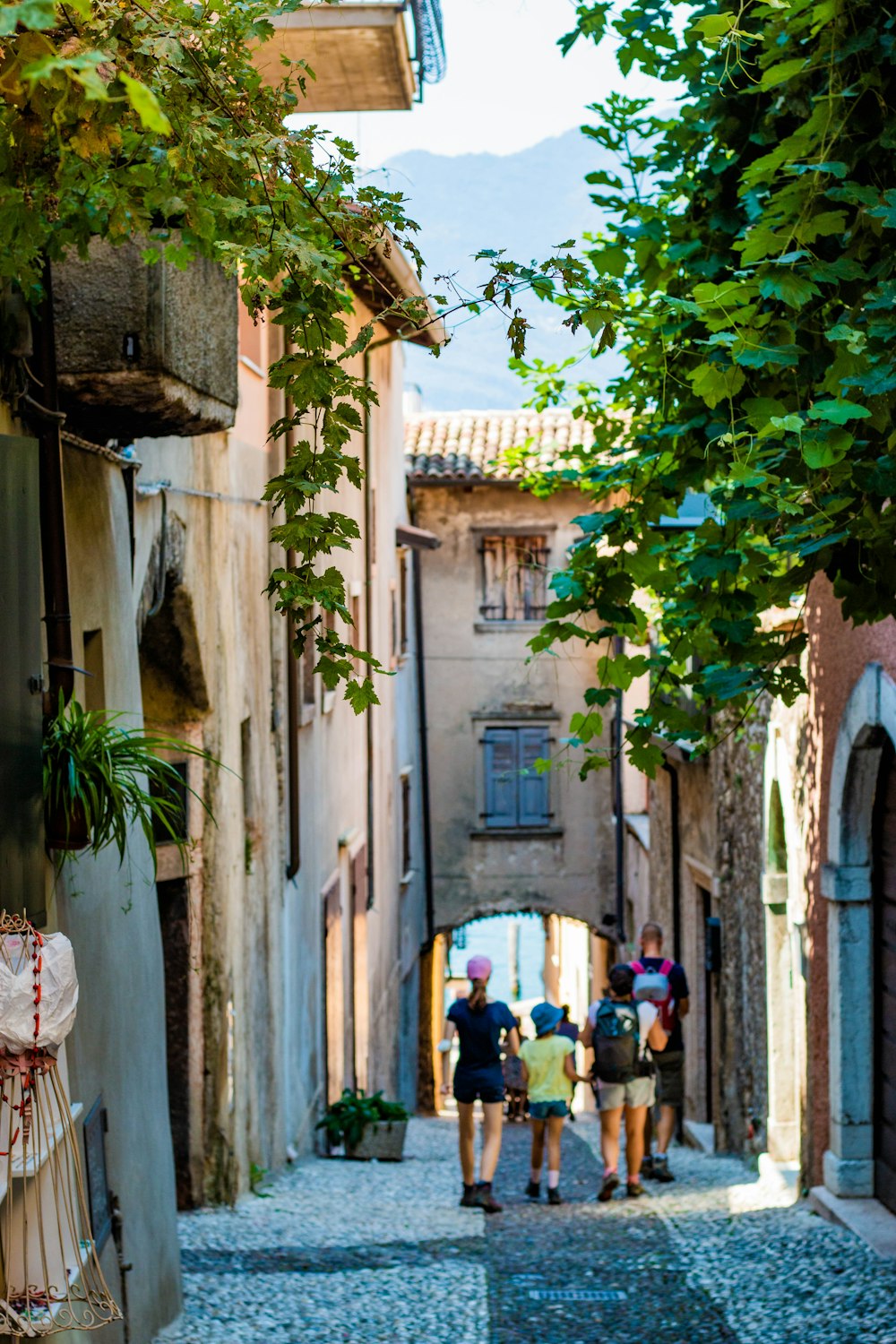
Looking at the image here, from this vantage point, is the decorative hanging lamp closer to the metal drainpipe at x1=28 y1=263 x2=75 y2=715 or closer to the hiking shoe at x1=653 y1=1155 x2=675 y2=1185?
the metal drainpipe at x1=28 y1=263 x2=75 y2=715

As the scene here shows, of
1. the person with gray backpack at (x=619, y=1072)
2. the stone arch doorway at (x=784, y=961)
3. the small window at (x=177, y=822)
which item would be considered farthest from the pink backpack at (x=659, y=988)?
the small window at (x=177, y=822)

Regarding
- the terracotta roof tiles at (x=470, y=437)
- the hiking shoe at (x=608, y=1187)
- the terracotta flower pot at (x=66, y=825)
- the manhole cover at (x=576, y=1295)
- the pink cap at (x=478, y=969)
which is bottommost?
the hiking shoe at (x=608, y=1187)

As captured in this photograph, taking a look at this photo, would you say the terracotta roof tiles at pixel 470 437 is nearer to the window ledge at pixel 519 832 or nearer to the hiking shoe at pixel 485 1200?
the window ledge at pixel 519 832

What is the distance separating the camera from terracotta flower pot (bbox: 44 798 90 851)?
14.5 feet

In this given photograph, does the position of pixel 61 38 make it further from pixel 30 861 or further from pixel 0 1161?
pixel 0 1161

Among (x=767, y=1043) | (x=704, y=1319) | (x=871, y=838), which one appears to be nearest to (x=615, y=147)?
(x=871, y=838)

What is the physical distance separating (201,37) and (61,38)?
37 cm

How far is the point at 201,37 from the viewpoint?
356 cm

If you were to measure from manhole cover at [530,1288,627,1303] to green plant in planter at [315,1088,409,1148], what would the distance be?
5.51 metres

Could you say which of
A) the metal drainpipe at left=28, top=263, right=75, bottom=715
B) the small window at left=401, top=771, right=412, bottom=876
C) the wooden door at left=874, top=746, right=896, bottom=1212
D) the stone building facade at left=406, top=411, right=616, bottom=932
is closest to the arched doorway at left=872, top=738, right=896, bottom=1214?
the wooden door at left=874, top=746, right=896, bottom=1212

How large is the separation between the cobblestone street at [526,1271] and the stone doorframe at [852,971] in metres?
0.37

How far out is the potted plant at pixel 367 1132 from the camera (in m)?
12.8

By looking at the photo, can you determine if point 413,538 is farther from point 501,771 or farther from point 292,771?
point 292,771

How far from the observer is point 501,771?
24125 millimetres
